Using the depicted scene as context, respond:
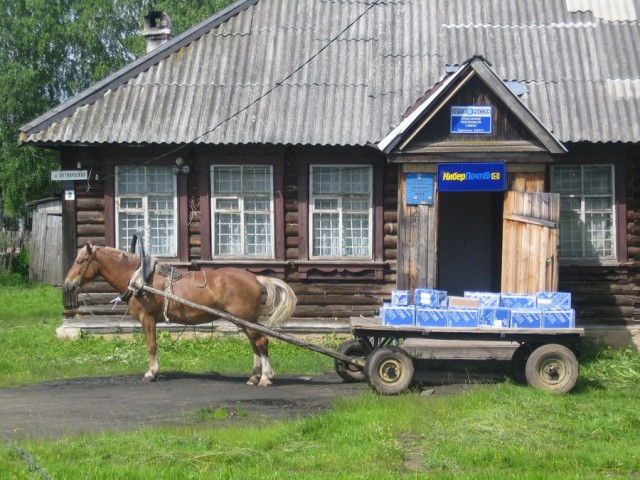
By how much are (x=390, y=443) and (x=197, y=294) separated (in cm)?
461

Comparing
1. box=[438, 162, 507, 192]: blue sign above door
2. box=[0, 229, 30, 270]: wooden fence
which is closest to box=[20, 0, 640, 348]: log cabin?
box=[438, 162, 507, 192]: blue sign above door

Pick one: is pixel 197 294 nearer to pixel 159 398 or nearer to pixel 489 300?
pixel 159 398

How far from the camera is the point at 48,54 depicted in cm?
3984

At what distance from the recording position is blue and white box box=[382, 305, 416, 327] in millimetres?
11695

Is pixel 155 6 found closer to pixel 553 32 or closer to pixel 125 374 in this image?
pixel 553 32

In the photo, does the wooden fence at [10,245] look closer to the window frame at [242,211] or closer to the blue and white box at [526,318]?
the window frame at [242,211]

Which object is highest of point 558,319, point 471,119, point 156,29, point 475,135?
point 156,29

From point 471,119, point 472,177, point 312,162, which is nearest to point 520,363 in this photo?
point 472,177

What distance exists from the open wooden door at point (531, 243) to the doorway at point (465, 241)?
126 inches

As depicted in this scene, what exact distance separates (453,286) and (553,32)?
16.0ft

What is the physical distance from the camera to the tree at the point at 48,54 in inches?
1459

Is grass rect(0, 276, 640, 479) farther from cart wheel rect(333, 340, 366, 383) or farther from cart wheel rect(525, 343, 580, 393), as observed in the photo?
cart wheel rect(333, 340, 366, 383)

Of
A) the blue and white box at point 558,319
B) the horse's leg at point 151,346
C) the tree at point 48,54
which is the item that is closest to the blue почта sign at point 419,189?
the blue and white box at point 558,319

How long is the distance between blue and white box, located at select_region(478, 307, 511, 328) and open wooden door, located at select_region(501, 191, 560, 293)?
2603mm
